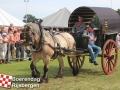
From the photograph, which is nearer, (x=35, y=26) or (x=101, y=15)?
(x=35, y=26)

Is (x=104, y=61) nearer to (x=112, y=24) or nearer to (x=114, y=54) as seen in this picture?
(x=114, y=54)

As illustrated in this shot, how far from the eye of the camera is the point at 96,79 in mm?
8844

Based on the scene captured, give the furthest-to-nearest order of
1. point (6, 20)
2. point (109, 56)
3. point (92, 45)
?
point (6, 20), point (109, 56), point (92, 45)

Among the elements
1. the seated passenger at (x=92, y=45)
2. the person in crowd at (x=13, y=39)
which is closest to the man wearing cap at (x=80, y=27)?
the seated passenger at (x=92, y=45)

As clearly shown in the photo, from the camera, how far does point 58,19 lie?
956 inches

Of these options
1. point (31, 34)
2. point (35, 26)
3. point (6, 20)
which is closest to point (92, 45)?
point (35, 26)

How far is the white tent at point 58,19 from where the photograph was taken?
23984 mm

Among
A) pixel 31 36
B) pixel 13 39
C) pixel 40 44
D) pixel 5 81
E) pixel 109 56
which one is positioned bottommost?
pixel 5 81

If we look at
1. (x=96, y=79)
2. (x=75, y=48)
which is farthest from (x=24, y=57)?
(x=96, y=79)

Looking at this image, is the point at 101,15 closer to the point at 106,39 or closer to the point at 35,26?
the point at 106,39

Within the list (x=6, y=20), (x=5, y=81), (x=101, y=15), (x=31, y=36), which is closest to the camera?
(x=5, y=81)

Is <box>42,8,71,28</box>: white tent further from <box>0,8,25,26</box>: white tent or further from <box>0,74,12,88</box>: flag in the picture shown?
<box>0,74,12,88</box>: flag

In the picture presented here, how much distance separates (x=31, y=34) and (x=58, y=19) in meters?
16.8

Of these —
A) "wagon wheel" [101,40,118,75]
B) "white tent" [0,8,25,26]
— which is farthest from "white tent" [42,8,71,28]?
"wagon wheel" [101,40,118,75]
